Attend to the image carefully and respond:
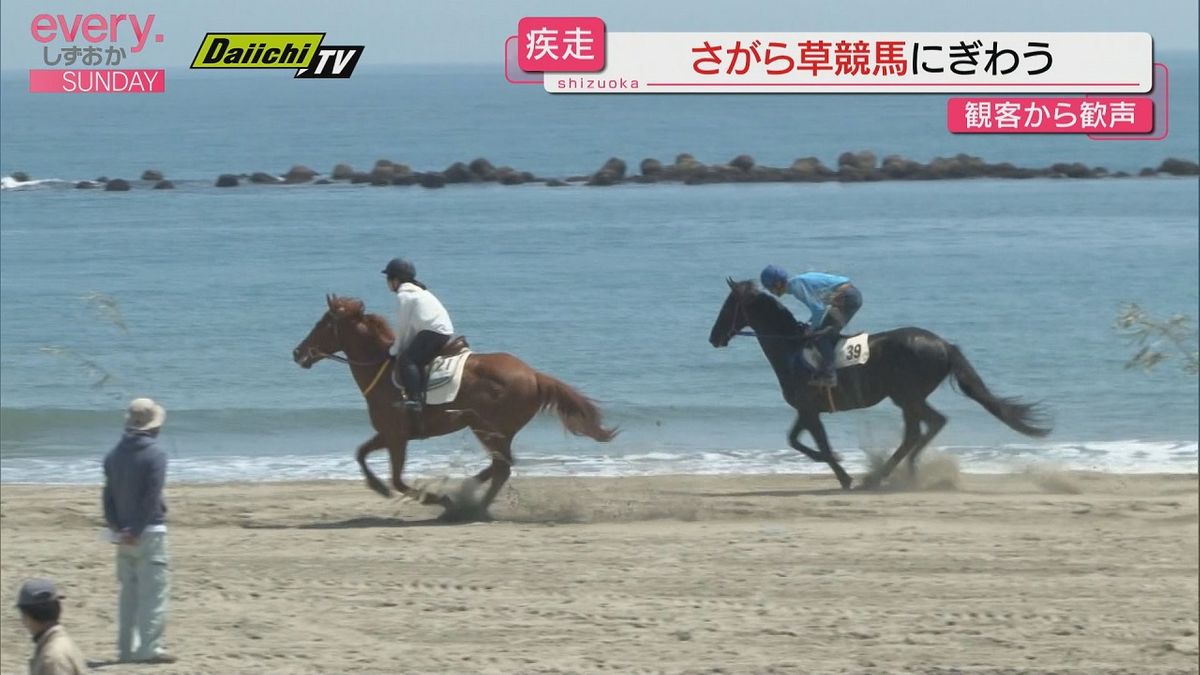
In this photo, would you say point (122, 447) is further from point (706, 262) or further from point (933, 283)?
point (706, 262)

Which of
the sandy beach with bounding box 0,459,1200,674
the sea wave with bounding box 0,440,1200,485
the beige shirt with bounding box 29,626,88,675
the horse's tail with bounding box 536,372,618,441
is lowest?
the sea wave with bounding box 0,440,1200,485

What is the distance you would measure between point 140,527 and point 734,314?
21.4ft

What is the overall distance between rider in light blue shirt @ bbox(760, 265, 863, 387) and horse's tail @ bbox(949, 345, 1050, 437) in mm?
1034

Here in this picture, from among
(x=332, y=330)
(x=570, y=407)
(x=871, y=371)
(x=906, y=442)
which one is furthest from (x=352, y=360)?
(x=906, y=442)

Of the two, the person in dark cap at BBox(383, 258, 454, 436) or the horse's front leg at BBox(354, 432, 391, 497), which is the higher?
the person in dark cap at BBox(383, 258, 454, 436)

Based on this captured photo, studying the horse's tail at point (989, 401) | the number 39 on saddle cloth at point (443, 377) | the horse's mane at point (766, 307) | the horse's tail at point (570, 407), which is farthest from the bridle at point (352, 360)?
the horse's tail at point (989, 401)

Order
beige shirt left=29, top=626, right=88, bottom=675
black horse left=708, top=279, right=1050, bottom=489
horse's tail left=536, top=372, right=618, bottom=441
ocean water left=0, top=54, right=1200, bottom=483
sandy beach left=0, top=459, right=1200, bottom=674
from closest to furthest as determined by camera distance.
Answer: beige shirt left=29, top=626, right=88, bottom=675 → sandy beach left=0, top=459, right=1200, bottom=674 → horse's tail left=536, top=372, right=618, bottom=441 → black horse left=708, top=279, right=1050, bottom=489 → ocean water left=0, top=54, right=1200, bottom=483

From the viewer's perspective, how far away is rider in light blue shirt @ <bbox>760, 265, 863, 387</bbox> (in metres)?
13.1

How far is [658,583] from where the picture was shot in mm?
9758

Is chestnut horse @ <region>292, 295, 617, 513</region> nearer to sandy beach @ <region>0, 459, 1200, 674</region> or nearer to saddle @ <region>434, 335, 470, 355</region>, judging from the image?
saddle @ <region>434, 335, 470, 355</region>

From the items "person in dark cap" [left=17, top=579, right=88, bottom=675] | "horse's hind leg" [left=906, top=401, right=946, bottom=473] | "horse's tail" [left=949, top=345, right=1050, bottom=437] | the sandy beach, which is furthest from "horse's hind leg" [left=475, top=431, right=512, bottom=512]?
"person in dark cap" [left=17, top=579, right=88, bottom=675]

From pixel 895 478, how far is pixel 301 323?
17524mm

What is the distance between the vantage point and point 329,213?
47531 mm

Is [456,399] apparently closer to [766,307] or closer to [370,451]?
[370,451]
